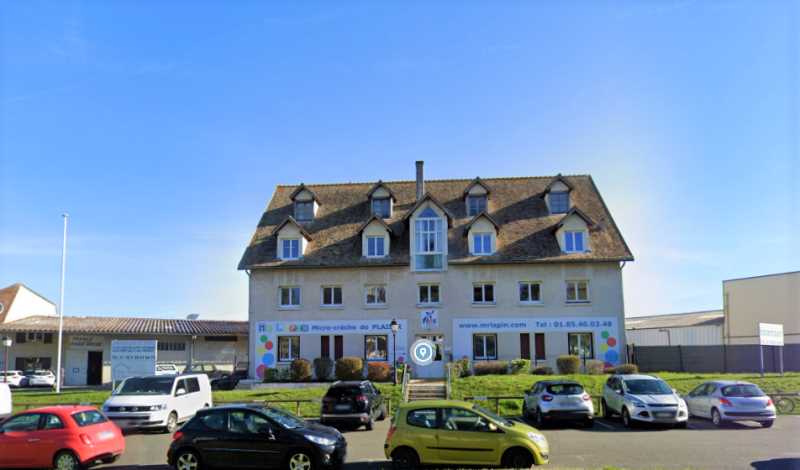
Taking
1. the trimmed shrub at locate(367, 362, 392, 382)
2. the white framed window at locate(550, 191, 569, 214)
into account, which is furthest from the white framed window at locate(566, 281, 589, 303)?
the trimmed shrub at locate(367, 362, 392, 382)

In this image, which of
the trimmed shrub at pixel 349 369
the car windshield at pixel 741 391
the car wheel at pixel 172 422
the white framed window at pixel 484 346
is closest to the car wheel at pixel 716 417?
the car windshield at pixel 741 391

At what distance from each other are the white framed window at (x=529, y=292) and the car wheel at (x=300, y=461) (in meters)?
24.3

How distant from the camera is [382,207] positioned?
39812 millimetres

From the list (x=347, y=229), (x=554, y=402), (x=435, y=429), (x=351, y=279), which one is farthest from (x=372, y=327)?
(x=435, y=429)

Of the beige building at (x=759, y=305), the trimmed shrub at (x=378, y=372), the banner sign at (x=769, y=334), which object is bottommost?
the trimmed shrub at (x=378, y=372)

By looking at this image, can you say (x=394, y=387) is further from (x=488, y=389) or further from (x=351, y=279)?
(x=351, y=279)

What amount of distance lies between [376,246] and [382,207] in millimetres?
3630

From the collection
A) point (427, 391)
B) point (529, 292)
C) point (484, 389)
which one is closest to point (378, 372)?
point (427, 391)

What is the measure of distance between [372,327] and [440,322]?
3798 mm

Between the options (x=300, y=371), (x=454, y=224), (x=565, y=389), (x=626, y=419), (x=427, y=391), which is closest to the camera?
(x=626, y=419)

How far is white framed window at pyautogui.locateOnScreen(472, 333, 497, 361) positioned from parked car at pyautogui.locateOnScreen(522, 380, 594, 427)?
14672mm

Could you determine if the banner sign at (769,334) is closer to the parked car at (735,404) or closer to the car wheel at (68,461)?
the parked car at (735,404)

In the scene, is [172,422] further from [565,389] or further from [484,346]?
[484,346]

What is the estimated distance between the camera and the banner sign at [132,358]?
89.0 ft
